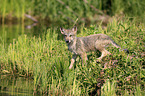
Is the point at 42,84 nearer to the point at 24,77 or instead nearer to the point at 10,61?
the point at 24,77

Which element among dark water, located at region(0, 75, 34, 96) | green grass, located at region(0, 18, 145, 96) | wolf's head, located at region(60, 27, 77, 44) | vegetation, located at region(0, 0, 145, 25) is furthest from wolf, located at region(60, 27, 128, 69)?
vegetation, located at region(0, 0, 145, 25)

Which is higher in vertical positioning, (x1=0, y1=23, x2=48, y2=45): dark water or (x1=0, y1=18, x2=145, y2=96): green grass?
(x1=0, y1=23, x2=48, y2=45): dark water

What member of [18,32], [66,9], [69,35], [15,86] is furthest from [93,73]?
[66,9]

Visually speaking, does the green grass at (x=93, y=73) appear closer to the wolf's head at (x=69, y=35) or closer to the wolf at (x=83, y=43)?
the wolf at (x=83, y=43)

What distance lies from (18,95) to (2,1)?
14.6 meters

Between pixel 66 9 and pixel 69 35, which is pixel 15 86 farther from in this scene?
pixel 66 9

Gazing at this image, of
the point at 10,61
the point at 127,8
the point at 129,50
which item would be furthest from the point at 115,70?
the point at 127,8

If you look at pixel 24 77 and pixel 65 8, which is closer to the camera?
pixel 24 77

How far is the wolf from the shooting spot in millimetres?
6906

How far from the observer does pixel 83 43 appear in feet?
24.0

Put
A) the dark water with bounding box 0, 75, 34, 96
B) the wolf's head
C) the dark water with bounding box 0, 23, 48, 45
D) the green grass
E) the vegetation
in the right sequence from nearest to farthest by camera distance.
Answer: the green grass
the dark water with bounding box 0, 75, 34, 96
the wolf's head
the dark water with bounding box 0, 23, 48, 45
the vegetation

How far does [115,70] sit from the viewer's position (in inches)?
237

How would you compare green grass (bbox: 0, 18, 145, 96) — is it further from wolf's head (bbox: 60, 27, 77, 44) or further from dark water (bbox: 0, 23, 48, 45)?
dark water (bbox: 0, 23, 48, 45)

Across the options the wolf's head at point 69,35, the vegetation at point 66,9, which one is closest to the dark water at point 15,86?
the wolf's head at point 69,35
